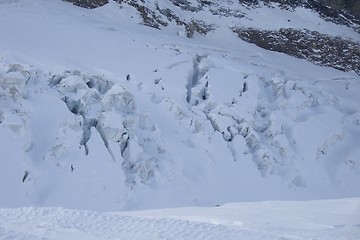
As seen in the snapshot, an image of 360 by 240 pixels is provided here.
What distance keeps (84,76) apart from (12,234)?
6875mm

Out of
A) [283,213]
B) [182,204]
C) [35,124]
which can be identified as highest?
[283,213]

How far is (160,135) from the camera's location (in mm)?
11250

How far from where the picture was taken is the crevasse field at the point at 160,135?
6.70 metres

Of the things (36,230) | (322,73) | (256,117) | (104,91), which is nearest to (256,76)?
(256,117)

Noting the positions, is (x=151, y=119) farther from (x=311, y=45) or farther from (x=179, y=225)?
(x=311, y=45)

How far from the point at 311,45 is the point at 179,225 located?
13443mm

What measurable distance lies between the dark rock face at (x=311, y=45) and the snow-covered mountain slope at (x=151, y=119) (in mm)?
1506

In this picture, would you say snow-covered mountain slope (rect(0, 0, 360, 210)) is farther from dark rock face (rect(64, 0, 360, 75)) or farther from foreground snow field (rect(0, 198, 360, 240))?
foreground snow field (rect(0, 198, 360, 240))

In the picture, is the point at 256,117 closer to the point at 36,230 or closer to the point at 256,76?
the point at 256,76

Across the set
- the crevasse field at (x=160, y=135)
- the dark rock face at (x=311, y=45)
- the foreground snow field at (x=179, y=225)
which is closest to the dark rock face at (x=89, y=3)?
the crevasse field at (x=160, y=135)

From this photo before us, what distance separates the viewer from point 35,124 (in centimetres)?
995

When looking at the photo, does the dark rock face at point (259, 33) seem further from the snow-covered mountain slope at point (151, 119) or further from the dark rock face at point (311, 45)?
the snow-covered mountain slope at point (151, 119)

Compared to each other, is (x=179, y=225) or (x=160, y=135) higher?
(x=179, y=225)

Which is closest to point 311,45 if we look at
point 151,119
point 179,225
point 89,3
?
point 89,3
